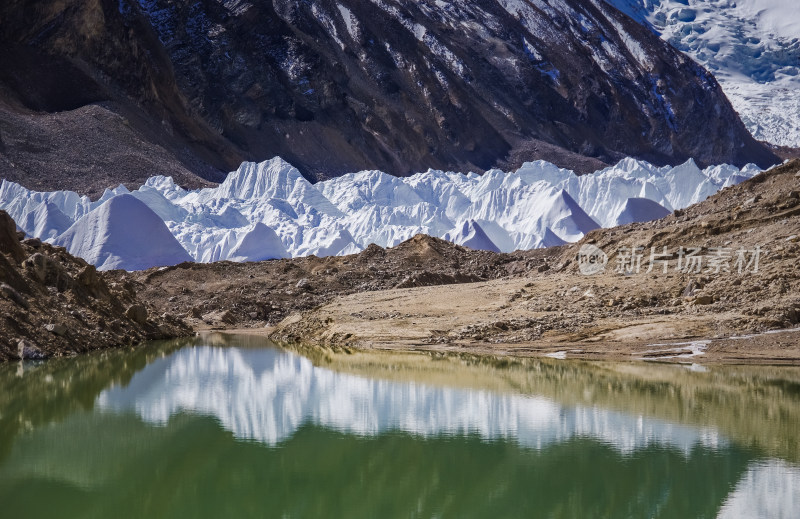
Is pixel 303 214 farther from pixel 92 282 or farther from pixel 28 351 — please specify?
pixel 28 351

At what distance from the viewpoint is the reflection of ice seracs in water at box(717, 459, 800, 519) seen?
1012cm

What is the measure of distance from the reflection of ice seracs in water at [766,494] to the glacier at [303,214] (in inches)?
1564

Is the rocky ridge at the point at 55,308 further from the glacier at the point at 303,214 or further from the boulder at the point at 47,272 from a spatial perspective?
the glacier at the point at 303,214

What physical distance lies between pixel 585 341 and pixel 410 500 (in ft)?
44.0

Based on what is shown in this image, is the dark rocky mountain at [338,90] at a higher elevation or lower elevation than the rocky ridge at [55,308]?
higher

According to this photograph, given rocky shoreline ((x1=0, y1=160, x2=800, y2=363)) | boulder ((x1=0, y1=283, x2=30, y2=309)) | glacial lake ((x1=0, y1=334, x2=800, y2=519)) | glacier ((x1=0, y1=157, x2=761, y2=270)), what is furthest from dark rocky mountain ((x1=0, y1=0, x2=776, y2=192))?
glacial lake ((x1=0, y1=334, x2=800, y2=519))

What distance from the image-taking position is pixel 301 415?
15734mm

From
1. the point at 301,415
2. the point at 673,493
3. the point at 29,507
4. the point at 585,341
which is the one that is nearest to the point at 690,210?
the point at 585,341

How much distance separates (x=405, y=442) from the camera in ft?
44.2

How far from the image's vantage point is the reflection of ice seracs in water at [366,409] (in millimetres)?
13914

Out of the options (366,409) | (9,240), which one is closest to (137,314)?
(9,240)

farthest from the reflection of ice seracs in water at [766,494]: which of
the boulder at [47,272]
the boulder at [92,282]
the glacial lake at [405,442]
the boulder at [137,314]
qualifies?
the boulder at [137,314]

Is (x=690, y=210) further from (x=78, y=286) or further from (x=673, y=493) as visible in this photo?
(x=673, y=493)

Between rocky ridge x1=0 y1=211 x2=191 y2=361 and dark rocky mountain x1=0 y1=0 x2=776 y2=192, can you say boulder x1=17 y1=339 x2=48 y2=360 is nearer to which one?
rocky ridge x1=0 y1=211 x2=191 y2=361
